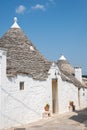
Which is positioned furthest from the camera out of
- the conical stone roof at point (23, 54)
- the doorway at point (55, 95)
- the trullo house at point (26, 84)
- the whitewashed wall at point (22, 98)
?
the doorway at point (55, 95)

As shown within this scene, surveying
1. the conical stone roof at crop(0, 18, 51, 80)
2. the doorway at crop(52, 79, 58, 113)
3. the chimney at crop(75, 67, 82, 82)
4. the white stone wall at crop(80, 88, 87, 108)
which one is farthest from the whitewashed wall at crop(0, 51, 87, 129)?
the chimney at crop(75, 67, 82, 82)

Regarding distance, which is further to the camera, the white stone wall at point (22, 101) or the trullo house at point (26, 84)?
the trullo house at point (26, 84)

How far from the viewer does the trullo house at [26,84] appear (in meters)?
12.7

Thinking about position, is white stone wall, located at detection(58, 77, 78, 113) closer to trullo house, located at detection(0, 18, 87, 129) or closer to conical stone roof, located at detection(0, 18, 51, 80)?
trullo house, located at detection(0, 18, 87, 129)

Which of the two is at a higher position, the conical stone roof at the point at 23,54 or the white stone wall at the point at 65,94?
the conical stone roof at the point at 23,54

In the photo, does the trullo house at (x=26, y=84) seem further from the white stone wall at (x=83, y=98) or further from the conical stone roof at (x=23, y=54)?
the white stone wall at (x=83, y=98)

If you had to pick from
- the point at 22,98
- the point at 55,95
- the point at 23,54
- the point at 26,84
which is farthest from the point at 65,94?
the point at 22,98

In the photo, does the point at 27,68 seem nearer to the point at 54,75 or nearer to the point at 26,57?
the point at 26,57

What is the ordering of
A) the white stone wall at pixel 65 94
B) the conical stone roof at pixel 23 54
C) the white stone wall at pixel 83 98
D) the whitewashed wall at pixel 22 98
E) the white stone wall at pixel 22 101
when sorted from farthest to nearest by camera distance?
the white stone wall at pixel 83 98, the white stone wall at pixel 65 94, the conical stone roof at pixel 23 54, the white stone wall at pixel 22 101, the whitewashed wall at pixel 22 98

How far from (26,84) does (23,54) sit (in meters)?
3.03

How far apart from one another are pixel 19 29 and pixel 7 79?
22.3ft

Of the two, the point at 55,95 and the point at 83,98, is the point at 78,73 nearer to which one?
the point at 83,98

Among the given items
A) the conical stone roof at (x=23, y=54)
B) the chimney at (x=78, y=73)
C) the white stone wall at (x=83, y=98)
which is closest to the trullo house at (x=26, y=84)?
the conical stone roof at (x=23, y=54)

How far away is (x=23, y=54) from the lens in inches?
672
